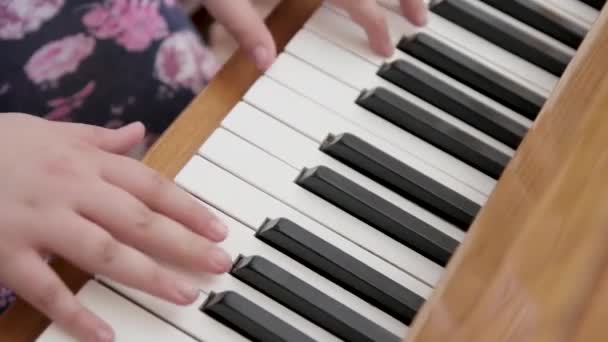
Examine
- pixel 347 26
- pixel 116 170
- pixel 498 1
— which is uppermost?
pixel 498 1

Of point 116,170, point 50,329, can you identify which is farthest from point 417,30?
point 50,329

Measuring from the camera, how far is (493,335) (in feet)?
1.82

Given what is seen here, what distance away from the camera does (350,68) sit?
0.82m

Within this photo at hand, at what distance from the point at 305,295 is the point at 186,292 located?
0.09 metres

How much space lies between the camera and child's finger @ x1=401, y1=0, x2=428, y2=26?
85cm


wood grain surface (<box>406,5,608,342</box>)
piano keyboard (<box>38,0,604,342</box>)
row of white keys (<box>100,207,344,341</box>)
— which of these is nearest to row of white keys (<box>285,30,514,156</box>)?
piano keyboard (<box>38,0,604,342</box>)

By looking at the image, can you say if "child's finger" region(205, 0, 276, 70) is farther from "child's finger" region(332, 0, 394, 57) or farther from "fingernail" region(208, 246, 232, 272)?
"fingernail" region(208, 246, 232, 272)

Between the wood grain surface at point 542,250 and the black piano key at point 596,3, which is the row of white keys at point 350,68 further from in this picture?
the black piano key at point 596,3

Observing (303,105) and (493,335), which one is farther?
(303,105)

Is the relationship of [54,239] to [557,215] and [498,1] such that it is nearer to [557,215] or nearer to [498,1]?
[557,215]

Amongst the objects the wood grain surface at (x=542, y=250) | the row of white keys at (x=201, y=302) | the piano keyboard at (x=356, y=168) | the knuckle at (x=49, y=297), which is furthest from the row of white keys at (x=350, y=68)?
the knuckle at (x=49, y=297)

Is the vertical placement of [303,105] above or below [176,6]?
below

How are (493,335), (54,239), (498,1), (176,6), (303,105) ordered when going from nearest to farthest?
(493,335), (54,239), (303,105), (498,1), (176,6)

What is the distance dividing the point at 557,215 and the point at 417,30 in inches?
12.2
